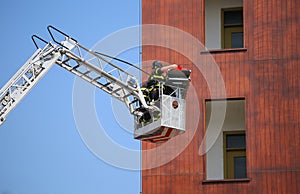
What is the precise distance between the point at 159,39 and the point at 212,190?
6591mm

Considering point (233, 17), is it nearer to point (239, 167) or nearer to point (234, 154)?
point (234, 154)

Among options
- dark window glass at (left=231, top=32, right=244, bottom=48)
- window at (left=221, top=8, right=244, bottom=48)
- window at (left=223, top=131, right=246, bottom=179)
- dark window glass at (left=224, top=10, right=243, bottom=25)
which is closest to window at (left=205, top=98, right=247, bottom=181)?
window at (left=223, top=131, right=246, bottom=179)

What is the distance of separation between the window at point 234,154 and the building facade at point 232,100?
41 mm

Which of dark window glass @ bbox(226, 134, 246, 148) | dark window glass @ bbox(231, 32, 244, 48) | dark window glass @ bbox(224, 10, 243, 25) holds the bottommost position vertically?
dark window glass @ bbox(226, 134, 246, 148)

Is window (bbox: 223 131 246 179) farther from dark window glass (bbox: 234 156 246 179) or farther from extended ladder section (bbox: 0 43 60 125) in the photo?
extended ladder section (bbox: 0 43 60 125)

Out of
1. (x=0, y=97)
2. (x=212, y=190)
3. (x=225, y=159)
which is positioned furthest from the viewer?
(x=225, y=159)

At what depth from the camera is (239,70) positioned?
44.3 meters

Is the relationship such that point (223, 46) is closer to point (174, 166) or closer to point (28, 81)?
point (174, 166)

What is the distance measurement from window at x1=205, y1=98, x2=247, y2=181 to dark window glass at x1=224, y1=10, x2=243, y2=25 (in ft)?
11.9

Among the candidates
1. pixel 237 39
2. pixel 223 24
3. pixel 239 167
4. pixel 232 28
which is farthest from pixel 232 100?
pixel 223 24

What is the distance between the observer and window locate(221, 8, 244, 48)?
47062 millimetres

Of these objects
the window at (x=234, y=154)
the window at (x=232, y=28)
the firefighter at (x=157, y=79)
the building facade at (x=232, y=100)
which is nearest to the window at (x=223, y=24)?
the window at (x=232, y=28)

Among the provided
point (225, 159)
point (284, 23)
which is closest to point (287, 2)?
point (284, 23)

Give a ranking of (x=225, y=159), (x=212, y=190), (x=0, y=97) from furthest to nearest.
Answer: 1. (x=225, y=159)
2. (x=212, y=190)
3. (x=0, y=97)
